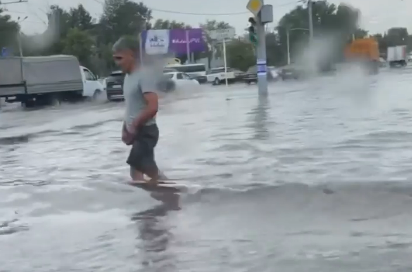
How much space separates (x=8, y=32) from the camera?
202 feet

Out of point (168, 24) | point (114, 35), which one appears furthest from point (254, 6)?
point (168, 24)

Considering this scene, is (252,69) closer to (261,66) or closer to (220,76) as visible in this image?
(220,76)

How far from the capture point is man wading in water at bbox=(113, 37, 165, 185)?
28.0ft

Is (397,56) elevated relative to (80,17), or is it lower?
lower

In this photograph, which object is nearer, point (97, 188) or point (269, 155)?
point (97, 188)

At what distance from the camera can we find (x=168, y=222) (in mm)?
7230

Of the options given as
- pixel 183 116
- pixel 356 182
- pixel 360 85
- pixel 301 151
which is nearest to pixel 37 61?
pixel 360 85

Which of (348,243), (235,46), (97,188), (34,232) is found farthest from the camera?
(235,46)

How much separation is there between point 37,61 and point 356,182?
3479cm

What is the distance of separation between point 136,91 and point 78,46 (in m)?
54.6

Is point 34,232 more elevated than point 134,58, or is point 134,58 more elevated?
point 134,58

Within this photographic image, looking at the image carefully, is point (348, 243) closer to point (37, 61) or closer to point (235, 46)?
point (37, 61)

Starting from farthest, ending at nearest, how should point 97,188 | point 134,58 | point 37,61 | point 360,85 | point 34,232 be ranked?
point 37,61, point 360,85, point 97,188, point 134,58, point 34,232

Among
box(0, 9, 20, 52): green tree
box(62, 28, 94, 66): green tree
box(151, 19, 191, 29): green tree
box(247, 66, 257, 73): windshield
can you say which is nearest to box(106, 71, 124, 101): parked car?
box(0, 9, 20, 52): green tree
